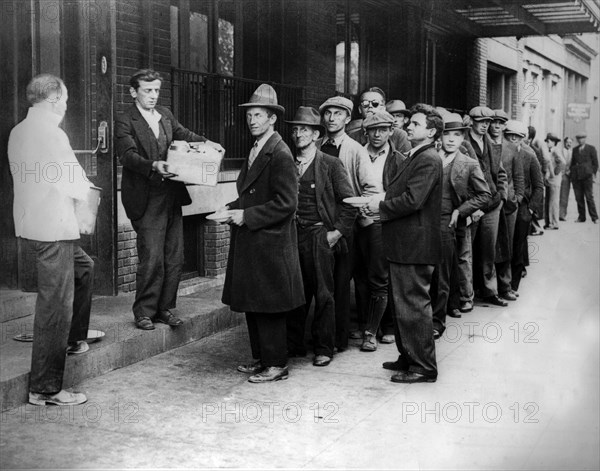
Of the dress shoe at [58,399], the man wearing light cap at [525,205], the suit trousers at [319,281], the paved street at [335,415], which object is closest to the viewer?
the paved street at [335,415]

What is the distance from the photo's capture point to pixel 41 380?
5.63 meters

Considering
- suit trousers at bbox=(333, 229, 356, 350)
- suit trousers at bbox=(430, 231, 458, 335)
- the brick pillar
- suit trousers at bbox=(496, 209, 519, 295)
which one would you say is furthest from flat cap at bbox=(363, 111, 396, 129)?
suit trousers at bbox=(496, 209, 519, 295)

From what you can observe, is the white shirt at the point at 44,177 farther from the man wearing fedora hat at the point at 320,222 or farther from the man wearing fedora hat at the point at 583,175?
the man wearing fedora hat at the point at 583,175

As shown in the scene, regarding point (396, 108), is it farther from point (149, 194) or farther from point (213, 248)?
point (149, 194)

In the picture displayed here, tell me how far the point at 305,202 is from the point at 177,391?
5.96 ft

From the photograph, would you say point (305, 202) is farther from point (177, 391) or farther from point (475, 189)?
point (475, 189)

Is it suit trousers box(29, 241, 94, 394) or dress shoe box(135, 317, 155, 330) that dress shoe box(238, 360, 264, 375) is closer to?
dress shoe box(135, 317, 155, 330)

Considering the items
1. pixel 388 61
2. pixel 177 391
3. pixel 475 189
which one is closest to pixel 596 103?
pixel 388 61

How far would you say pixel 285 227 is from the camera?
6.39 meters

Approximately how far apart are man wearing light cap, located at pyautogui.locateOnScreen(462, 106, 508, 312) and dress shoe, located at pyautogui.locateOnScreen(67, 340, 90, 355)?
4.70 metres

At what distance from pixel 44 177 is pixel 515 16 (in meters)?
13.7

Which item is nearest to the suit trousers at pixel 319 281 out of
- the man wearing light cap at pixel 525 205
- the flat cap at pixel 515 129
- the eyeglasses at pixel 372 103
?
the eyeglasses at pixel 372 103

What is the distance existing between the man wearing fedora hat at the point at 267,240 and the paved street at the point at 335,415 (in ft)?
1.36

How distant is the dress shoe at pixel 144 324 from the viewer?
23.2ft
